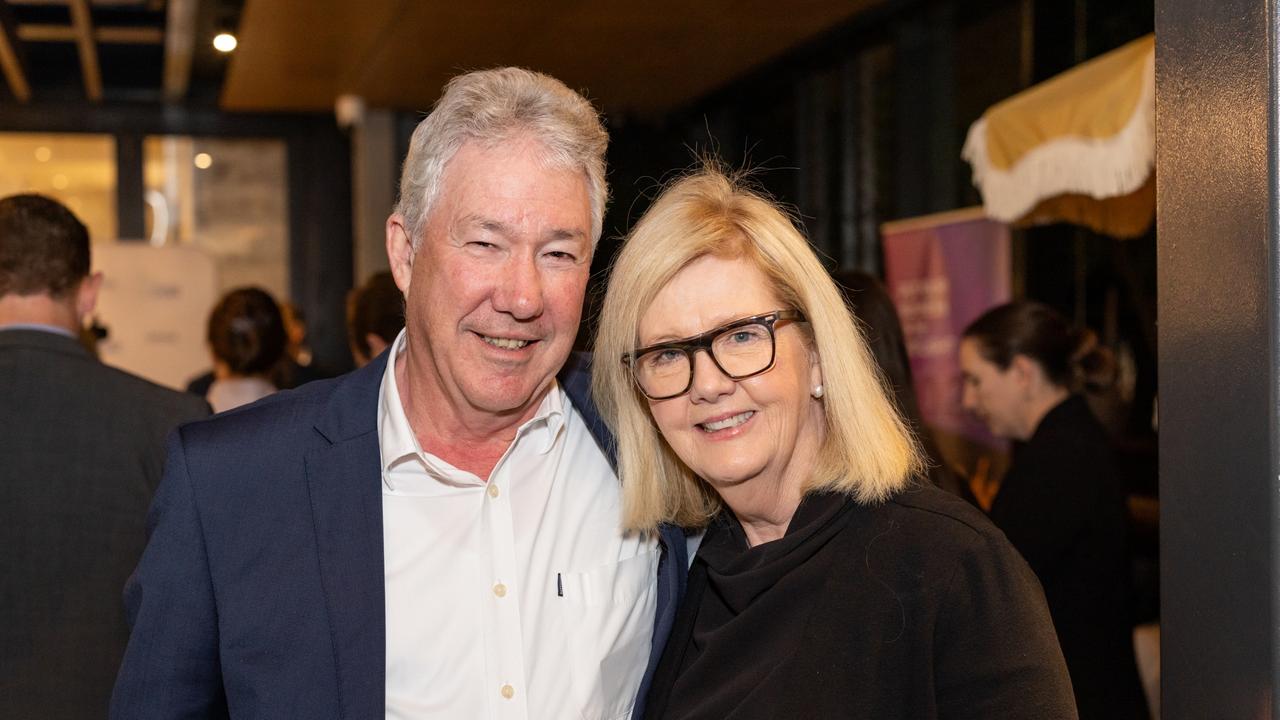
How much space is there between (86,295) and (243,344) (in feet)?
5.74

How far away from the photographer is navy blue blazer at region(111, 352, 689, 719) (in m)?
1.63

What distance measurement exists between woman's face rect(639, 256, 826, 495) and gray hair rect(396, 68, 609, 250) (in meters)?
0.29

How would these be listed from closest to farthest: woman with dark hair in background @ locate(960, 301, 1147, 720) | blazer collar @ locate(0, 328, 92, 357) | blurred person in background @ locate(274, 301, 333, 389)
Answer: blazer collar @ locate(0, 328, 92, 357), woman with dark hair in background @ locate(960, 301, 1147, 720), blurred person in background @ locate(274, 301, 333, 389)

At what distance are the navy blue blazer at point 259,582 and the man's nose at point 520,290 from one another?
307 mm

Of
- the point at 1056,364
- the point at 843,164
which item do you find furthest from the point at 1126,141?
the point at 843,164

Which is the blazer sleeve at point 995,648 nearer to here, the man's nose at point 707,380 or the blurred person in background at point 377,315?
the man's nose at point 707,380

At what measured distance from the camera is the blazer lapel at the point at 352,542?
5.39ft

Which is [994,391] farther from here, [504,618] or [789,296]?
[504,618]

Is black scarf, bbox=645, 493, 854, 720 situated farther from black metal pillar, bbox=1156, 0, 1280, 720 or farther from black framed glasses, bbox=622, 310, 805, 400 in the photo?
black metal pillar, bbox=1156, 0, 1280, 720

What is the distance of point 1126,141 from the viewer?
2.84 metres

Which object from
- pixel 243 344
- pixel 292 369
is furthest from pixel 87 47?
pixel 243 344

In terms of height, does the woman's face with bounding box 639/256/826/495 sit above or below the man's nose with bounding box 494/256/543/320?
below

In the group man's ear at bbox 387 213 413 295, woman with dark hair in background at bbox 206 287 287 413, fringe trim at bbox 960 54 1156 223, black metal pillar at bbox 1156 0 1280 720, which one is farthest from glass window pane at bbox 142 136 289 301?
black metal pillar at bbox 1156 0 1280 720

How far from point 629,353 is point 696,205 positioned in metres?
0.25
